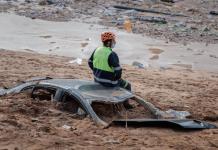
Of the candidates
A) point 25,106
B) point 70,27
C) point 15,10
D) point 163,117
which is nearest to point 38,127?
point 25,106

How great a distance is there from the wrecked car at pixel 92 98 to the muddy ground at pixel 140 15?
13360mm

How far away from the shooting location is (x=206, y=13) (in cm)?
3219

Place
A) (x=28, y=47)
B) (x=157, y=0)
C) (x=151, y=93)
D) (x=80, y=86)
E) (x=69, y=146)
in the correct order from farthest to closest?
1. (x=157, y=0)
2. (x=28, y=47)
3. (x=151, y=93)
4. (x=80, y=86)
5. (x=69, y=146)

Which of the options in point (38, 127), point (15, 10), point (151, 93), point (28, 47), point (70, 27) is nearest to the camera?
point (38, 127)

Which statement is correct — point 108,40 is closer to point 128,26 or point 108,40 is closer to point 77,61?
point 77,61

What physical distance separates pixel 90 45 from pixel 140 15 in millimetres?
8364

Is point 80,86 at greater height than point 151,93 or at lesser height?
greater

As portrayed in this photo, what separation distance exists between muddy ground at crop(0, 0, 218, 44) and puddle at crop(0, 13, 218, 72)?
1.31 m

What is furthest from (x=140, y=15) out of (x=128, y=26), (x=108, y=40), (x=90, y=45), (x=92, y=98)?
(x=92, y=98)

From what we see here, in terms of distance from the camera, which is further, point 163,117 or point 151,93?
point 151,93

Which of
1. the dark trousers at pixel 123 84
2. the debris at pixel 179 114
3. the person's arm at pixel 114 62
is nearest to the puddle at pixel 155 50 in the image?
the debris at pixel 179 114

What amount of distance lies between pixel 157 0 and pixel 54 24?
1073 cm

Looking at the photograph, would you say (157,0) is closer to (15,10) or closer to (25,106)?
(15,10)

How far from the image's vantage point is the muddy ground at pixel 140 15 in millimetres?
25141
